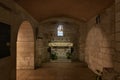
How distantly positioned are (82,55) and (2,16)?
743cm

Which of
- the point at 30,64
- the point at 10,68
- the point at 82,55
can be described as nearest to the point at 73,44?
the point at 82,55

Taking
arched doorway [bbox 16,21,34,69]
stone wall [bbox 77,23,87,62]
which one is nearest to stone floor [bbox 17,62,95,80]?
arched doorway [bbox 16,21,34,69]

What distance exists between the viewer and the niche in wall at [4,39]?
136 inches

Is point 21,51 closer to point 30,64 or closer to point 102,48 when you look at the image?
point 30,64

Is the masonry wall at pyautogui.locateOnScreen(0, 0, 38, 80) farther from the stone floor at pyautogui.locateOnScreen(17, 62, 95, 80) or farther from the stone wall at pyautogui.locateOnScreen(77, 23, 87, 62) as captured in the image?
the stone wall at pyautogui.locateOnScreen(77, 23, 87, 62)

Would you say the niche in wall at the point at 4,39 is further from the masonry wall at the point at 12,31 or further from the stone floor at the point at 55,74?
the stone floor at the point at 55,74

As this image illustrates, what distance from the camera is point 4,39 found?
3617mm

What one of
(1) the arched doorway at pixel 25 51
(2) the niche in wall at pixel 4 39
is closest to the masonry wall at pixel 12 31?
(2) the niche in wall at pixel 4 39

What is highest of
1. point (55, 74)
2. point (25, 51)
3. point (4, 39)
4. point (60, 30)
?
point (60, 30)

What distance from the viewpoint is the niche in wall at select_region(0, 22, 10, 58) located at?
3451 millimetres

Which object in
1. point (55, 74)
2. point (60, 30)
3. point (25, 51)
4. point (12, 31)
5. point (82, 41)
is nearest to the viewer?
point (12, 31)

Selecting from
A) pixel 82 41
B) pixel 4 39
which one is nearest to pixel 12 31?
pixel 4 39

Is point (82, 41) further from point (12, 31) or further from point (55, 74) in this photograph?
point (12, 31)

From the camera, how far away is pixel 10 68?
4.22 metres
